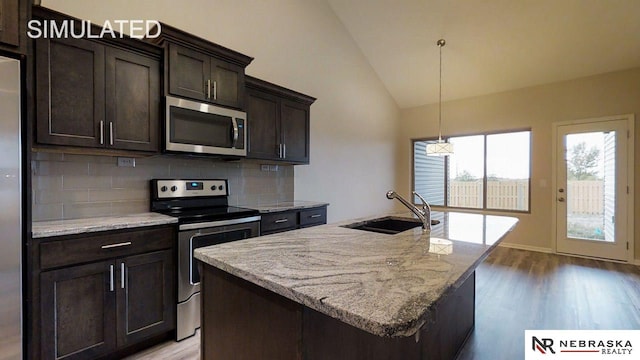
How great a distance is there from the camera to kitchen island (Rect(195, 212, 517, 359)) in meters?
0.71

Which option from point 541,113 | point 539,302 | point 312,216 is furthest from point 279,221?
point 541,113

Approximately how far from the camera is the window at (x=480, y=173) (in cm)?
491

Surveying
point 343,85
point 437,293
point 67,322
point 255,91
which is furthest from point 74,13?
point 343,85

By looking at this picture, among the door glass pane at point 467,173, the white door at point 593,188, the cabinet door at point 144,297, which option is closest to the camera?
the cabinet door at point 144,297

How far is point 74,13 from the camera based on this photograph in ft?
6.88

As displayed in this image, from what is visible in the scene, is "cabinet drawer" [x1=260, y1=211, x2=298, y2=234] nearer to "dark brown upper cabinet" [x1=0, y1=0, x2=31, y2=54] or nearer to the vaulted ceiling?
"dark brown upper cabinet" [x1=0, y1=0, x2=31, y2=54]

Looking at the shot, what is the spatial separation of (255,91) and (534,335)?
10.0 feet

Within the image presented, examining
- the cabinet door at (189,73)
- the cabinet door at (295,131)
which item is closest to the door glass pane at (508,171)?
the cabinet door at (295,131)

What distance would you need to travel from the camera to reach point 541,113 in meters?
4.64

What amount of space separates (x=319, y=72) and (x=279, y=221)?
2382mm

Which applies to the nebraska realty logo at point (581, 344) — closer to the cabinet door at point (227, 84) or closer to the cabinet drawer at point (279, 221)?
the cabinet drawer at point (279, 221)

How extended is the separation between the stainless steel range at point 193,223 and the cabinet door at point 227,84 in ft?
2.60

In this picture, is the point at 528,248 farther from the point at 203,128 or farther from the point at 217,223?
the point at 203,128

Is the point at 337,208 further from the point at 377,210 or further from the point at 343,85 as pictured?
the point at 343,85
